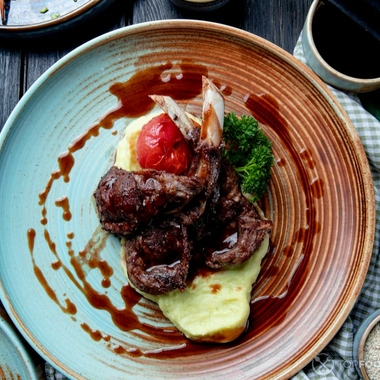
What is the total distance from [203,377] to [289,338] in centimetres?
93

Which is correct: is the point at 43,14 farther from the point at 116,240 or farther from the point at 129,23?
the point at 116,240

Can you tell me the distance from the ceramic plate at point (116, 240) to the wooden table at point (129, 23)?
571 mm

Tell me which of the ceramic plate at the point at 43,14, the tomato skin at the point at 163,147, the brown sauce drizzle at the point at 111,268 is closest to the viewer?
the tomato skin at the point at 163,147


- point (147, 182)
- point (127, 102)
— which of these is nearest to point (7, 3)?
point (127, 102)

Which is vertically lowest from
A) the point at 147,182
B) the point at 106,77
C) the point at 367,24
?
the point at 147,182

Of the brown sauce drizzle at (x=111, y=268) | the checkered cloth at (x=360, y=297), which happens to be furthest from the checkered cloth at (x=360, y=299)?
the brown sauce drizzle at (x=111, y=268)

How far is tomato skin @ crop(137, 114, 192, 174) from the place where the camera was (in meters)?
4.48

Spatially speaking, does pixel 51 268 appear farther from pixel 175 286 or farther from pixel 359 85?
pixel 359 85

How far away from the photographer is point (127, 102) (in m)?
4.94

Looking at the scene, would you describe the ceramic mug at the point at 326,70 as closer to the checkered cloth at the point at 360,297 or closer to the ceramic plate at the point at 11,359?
the checkered cloth at the point at 360,297

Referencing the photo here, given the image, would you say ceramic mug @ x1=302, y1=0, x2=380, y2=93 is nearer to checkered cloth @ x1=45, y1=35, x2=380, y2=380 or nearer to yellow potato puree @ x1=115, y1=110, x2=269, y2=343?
checkered cloth @ x1=45, y1=35, x2=380, y2=380

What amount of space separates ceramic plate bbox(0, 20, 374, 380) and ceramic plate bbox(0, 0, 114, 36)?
20.4 inches

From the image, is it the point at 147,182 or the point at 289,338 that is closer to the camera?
the point at 147,182

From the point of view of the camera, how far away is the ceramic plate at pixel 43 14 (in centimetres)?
499
